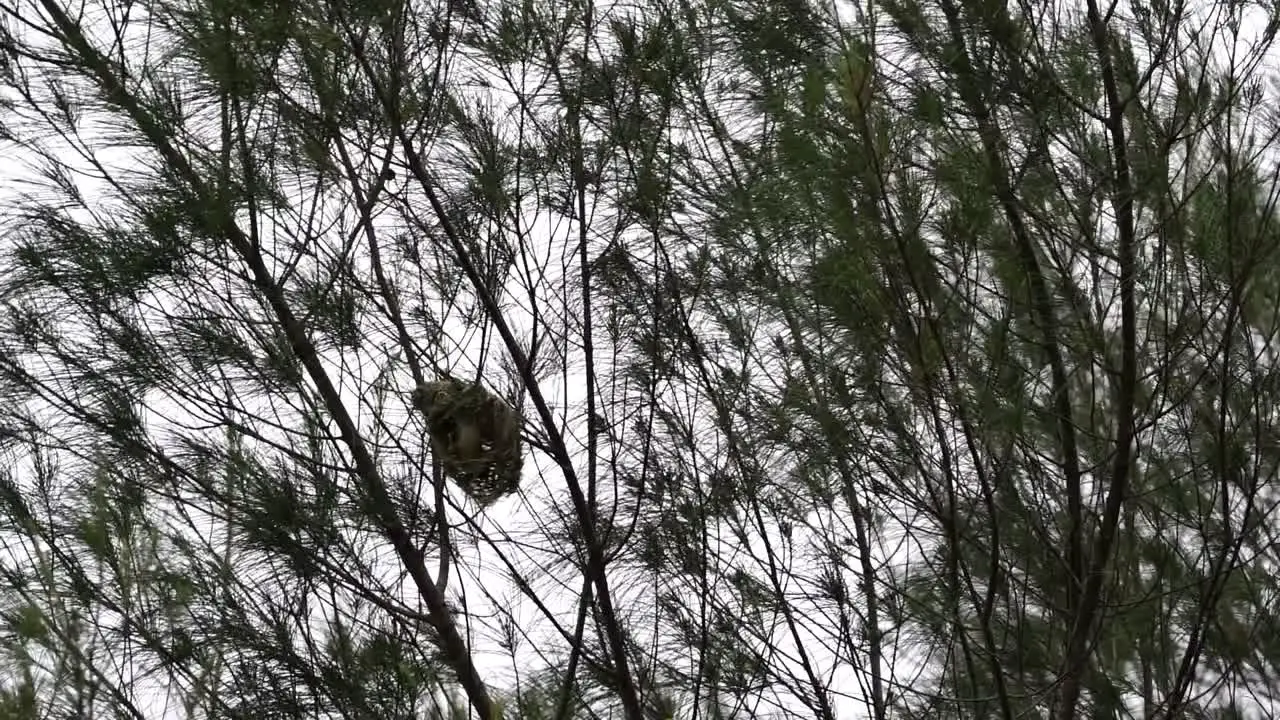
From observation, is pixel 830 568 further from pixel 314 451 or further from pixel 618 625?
pixel 314 451

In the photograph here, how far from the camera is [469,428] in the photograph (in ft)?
9.18

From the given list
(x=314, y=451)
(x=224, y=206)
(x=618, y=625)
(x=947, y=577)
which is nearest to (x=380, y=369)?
(x=314, y=451)

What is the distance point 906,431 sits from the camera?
271 centimetres

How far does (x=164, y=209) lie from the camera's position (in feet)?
10.2

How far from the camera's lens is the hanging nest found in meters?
2.79

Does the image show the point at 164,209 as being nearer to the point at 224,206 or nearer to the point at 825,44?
the point at 224,206

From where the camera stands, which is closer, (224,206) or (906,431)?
(906,431)

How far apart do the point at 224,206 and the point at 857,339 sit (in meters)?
1.41

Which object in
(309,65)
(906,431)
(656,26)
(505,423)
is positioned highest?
(656,26)

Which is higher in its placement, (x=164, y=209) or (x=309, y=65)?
(x=309, y=65)

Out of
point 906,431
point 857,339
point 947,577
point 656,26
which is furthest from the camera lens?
point 656,26

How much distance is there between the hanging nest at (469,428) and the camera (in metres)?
2.79

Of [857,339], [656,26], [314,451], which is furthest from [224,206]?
[857,339]

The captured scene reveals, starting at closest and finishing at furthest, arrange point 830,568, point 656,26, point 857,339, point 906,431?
point 857,339 → point 906,431 → point 830,568 → point 656,26
